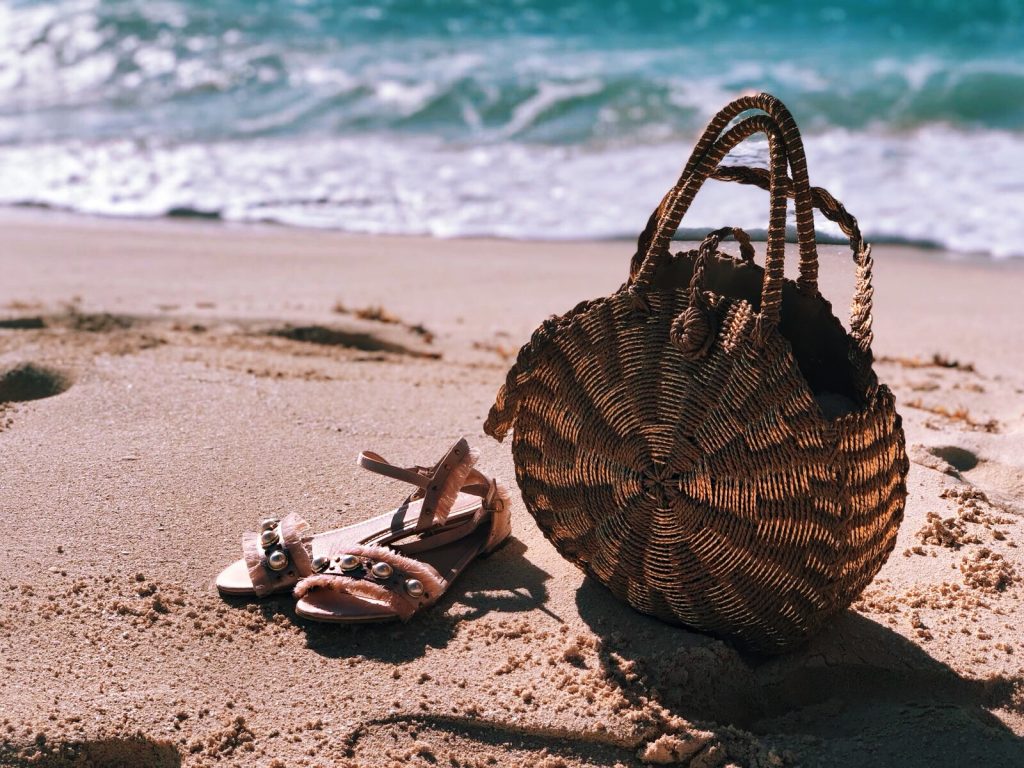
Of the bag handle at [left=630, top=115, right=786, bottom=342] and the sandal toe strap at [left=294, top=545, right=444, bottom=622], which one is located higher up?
the bag handle at [left=630, top=115, right=786, bottom=342]

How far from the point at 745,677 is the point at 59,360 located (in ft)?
9.25

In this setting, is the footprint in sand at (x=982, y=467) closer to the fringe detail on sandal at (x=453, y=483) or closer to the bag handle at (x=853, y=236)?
the bag handle at (x=853, y=236)

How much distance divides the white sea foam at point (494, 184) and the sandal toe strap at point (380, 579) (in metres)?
4.37

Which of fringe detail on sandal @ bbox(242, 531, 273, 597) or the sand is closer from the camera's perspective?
the sand

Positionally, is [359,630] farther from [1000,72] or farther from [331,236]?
[1000,72]

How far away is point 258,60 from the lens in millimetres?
12961

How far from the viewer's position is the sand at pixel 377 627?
2.18 meters

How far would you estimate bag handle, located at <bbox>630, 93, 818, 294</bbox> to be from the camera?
7.41 ft

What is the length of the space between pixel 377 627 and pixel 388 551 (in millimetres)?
179

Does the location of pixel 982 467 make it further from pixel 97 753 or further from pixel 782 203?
pixel 97 753

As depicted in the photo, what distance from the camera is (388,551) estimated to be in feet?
8.47

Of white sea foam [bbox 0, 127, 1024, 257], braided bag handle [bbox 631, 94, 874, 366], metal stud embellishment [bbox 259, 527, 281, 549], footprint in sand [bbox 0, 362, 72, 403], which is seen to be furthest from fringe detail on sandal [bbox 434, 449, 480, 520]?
white sea foam [bbox 0, 127, 1024, 257]

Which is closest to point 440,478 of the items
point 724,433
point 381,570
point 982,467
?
Result: point 381,570

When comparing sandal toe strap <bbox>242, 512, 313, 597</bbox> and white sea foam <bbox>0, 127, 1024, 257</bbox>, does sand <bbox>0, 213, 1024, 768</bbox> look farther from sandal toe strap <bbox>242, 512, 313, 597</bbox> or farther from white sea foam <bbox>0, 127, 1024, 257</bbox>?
white sea foam <bbox>0, 127, 1024, 257</bbox>
